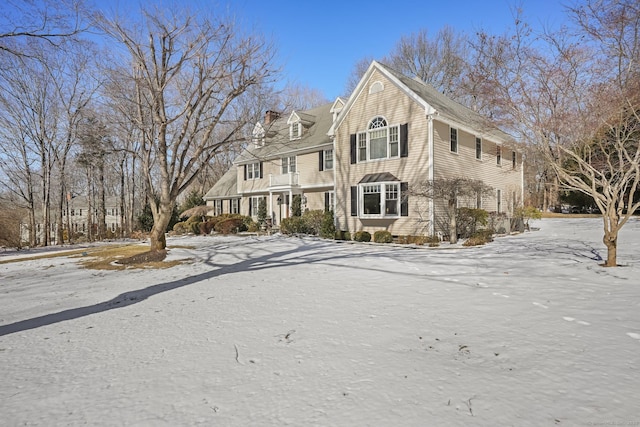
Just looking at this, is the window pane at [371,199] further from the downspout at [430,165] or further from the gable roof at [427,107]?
the gable roof at [427,107]

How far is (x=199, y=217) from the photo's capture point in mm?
26750

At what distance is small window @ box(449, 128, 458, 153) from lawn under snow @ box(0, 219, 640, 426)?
10.4 m

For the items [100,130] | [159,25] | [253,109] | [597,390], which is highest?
[253,109]

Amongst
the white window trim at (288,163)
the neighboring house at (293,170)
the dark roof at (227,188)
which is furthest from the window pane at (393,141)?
the dark roof at (227,188)

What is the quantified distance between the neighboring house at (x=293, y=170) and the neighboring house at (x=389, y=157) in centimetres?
7

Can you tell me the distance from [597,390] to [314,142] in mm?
19275

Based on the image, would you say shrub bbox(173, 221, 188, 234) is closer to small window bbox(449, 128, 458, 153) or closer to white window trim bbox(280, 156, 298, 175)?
white window trim bbox(280, 156, 298, 175)

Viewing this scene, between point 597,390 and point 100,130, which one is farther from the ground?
point 100,130

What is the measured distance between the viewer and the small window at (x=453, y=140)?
16366 millimetres

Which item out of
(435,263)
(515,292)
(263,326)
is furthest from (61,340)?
(435,263)

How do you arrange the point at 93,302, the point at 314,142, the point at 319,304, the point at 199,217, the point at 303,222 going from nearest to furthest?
the point at 319,304, the point at 93,302, the point at 303,222, the point at 314,142, the point at 199,217

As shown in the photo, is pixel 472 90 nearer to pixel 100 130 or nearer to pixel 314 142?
pixel 314 142

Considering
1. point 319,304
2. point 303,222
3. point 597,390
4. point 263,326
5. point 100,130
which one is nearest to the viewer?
point 597,390

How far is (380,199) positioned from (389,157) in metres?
2.11
